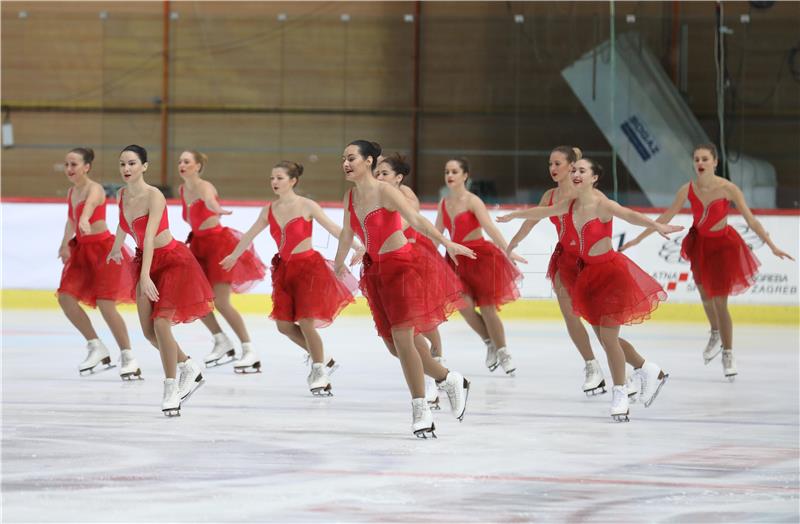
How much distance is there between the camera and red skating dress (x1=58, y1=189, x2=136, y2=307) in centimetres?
736

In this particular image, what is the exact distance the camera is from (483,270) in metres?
7.91

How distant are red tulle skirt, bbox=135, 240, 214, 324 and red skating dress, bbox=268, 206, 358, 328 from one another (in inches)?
30.8

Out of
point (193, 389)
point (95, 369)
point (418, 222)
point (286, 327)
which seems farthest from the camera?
point (95, 369)

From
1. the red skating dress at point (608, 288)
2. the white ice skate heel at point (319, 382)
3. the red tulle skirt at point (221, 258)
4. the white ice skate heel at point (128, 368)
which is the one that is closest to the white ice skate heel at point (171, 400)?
the white ice skate heel at point (319, 382)

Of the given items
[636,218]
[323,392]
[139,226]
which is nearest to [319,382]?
[323,392]

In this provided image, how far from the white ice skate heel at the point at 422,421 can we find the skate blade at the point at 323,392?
136 centimetres

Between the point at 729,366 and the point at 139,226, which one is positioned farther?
the point at 729,366

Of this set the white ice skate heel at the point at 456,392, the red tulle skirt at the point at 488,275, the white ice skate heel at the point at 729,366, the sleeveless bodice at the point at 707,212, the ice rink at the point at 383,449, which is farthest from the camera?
the sleeveless bodice at the point at 707,212

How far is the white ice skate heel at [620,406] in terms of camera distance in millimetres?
5965

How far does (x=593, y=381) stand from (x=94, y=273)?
3.00m

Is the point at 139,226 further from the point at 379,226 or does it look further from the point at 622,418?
the point at 622,418

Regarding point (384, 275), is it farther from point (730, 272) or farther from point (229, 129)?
point (229, 129)

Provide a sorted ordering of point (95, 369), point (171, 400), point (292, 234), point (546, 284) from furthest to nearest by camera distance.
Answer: point (546, 284) < point (95, 369) < point (292, 234) < point (171, 400)

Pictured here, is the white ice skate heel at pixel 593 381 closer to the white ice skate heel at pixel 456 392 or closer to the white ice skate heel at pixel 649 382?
the white ice skate heel at pixel 649 382
